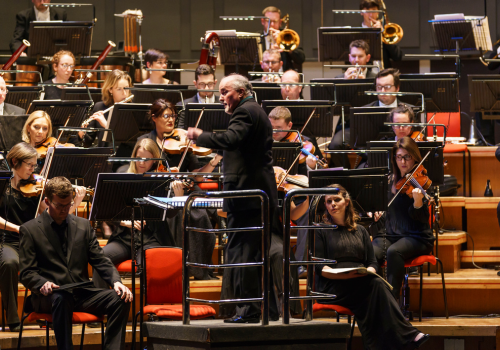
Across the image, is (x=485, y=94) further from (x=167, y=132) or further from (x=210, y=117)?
(x=167, y=132)

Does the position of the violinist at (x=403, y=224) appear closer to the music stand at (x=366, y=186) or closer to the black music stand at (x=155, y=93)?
the music stand at (x=366, y=186)

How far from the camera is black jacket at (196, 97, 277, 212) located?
361 centimetres

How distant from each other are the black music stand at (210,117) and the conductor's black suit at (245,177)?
1.56m

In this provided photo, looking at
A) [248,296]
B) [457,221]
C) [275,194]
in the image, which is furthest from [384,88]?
[248,296]

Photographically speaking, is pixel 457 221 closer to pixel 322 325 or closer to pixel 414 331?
pixel 414 331

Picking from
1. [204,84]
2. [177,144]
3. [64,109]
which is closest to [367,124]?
[204,84]

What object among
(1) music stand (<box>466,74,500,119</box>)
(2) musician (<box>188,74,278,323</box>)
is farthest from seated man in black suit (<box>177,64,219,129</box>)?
(2) musician (<box>188,74,278,323</box>)

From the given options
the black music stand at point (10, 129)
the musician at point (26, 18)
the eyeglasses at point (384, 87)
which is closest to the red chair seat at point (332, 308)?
the eyeglasses at point (384, 87)

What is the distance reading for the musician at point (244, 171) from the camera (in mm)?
3568

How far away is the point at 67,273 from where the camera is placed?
3.96 meters

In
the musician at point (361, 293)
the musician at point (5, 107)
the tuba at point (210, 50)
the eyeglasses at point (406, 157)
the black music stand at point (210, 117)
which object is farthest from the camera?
the tuba at point (210, 50)

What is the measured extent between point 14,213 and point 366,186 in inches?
87.7

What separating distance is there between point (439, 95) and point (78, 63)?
3591 millimetres

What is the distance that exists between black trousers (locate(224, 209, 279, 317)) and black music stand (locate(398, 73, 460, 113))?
3156 mm
